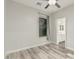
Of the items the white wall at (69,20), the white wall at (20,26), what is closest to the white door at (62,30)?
the white wall at (69,20)

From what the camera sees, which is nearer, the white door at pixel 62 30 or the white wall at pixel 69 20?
the white wall at pixel 69 20

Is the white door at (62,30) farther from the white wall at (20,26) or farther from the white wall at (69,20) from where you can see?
the white wall at (20,26)

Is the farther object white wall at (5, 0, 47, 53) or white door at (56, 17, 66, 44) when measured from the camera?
white door at (56, 17, 66, 44)

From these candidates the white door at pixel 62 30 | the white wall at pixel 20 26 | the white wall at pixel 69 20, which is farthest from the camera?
the white door at pixel 62 30

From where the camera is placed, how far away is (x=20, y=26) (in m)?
3.79

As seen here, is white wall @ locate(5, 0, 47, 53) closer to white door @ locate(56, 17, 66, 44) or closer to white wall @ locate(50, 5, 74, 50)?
white wall @ locate(50, 5, 74, 50)

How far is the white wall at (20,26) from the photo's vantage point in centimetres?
329

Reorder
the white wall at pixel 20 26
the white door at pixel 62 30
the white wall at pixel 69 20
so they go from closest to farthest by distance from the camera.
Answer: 1. the white wall at pixel 20 26
2. the white wall at pixel 69 20
3. the white door at pixel 62 30

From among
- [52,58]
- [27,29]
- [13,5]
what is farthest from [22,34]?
[52,58]

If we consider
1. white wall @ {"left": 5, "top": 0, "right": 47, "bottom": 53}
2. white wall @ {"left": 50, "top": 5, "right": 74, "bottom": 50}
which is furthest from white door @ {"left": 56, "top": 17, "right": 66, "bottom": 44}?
white wall @ {"left": 5, "top": 0, "right": 47, "bottom": 53}

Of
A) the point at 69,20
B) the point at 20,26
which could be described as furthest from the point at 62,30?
the point at 20,26

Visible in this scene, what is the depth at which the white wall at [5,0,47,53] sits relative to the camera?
10.8ft
